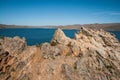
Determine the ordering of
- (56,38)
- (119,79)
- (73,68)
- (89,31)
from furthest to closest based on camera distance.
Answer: (89,31), (56,38), (73,68), (119,79)

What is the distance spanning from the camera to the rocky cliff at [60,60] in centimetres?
2434

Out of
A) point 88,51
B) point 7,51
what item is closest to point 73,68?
point 88,51

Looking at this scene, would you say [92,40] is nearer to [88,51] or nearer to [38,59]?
[88,51]

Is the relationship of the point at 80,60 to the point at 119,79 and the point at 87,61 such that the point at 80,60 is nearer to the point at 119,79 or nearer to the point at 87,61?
the point at 87,61

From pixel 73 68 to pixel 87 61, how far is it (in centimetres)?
254

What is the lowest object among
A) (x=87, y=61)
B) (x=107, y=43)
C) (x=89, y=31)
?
(x=87, y=61)

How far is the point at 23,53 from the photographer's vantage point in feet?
88.6

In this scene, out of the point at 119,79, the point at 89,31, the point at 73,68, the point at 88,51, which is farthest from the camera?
the point at 89,31

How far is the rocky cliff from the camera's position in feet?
79.9

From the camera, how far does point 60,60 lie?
87.2 feet

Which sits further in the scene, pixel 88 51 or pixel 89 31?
pixel 89 31

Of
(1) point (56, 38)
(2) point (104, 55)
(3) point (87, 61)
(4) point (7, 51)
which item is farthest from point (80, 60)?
(4) point (7, 51)

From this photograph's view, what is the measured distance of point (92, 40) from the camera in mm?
30016

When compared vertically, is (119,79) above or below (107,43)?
below
